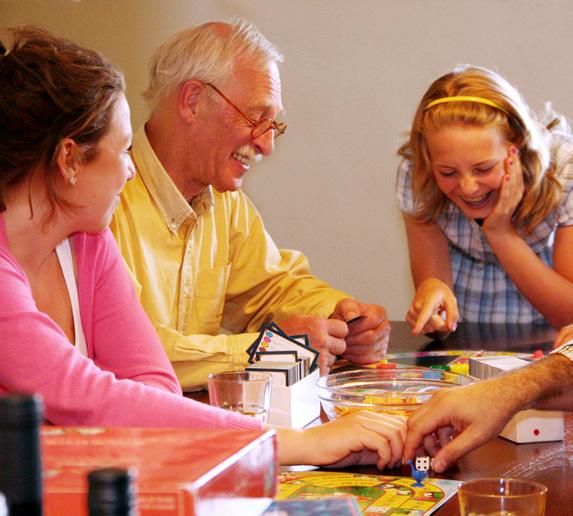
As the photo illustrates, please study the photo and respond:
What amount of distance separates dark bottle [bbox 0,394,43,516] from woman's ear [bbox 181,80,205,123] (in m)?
1.87

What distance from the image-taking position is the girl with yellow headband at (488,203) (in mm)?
2428

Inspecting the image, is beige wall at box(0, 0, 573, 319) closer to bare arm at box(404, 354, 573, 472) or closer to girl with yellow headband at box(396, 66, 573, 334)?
girl with yellow headband at box(396, 66, 573, 334)

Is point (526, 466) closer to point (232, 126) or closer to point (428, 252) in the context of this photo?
point (232, 126)

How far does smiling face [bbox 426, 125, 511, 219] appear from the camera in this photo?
2410mm

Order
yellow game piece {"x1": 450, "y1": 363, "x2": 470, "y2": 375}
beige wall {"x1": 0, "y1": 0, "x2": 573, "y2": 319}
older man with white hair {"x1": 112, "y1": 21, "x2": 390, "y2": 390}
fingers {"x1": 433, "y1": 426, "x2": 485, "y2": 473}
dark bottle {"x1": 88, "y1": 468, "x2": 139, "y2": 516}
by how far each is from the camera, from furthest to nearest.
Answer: beige wall {"x1": 0, "y1": 0, "x2": 573, "y2": 319}
older man with white hair {"x1": 112, "y1": 21, "x2": 390, "y2": 390}
yellow game piece {"x1": 450, "y1": 363, "x2": 470, "y2": 375}
fingers {"x1": 433, "y1": 426, "x2": 485, "y2": 473}
dark bottle {"x1": 88, "y1": 468, "x2": 139, "y2": 516}

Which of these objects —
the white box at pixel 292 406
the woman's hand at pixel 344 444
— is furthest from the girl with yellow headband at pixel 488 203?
the woman's hand at pixel 344 444

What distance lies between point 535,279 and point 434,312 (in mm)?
432

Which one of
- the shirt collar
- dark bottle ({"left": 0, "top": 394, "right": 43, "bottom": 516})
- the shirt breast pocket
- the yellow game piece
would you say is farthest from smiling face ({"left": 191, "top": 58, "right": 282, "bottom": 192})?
dark bottle ({"left": 0, "top": 394, "right": 43, "bottom": 516})

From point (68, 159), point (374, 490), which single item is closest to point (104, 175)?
point (68, 159)

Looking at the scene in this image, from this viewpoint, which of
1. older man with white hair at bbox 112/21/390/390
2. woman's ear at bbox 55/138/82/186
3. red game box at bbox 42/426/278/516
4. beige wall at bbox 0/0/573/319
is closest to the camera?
red game box at bbox 42/426/278/516

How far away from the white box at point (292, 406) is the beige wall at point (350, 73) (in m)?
2.54

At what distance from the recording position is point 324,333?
1896 millimetres

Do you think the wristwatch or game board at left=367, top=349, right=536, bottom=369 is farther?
game board at left=367, top=349, right=536, bottom=369

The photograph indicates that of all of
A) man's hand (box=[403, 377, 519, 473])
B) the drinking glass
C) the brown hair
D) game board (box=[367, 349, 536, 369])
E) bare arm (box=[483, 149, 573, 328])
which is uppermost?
the brown hair
